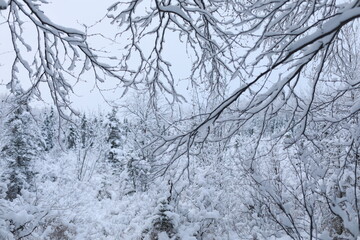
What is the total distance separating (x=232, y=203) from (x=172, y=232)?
316 cm

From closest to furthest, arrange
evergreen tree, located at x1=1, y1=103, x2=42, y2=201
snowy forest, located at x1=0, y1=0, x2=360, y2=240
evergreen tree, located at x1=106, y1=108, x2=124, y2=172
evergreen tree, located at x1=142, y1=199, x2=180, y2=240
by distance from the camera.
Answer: snowy forest, located at x1=0, y1=0, x2=360, y2=240 → evergreen tree, located at x1=142, y1=199, x2=180, y2=240 → evergreen tree, located at x1=1, y1=103, x2=42, y2=201 → evergreen tree, located at x1=106, y1=108, x2=124, y2=172

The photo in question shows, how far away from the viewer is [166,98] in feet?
10.4

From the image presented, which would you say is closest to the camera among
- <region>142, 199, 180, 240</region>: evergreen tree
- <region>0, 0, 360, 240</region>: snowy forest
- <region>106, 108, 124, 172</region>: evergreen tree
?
<region>0, 0, 360, 240</region>: snowy forest

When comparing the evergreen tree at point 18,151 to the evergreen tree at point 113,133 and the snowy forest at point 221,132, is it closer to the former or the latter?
the snowy forest at point 221,132

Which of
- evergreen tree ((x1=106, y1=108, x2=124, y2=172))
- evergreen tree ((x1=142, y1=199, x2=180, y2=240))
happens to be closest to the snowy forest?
evergreen tree ((x1=142, y1=199, x2=180, y2=240))

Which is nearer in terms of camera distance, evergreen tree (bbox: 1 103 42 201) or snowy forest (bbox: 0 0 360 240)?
snowy forest (bbox: 0 0 360 240)

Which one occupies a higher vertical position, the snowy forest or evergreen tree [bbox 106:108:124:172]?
evergreen tree [bbox 106:108:124:172]

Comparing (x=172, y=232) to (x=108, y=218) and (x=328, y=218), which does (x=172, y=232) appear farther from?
(x=108, y=218)

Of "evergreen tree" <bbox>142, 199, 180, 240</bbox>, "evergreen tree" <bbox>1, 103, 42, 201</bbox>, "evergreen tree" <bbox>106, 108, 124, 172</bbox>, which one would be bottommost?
"evergreen tree" <bbox>142, 199, 180, 240</bbox>

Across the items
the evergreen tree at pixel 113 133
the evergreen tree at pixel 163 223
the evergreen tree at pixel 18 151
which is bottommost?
→ the evergreen tree at pixel 163 223

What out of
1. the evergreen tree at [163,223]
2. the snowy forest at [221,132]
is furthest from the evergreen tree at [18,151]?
the evergreen tree at [163,223]

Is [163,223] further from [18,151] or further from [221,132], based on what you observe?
[18,151]

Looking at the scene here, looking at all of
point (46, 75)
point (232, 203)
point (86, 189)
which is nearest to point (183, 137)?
point (46, 75)

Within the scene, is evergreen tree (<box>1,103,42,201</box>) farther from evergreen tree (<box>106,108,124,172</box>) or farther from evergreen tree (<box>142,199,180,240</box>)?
evergreen tree (<box>142,199,180,240</box>)
